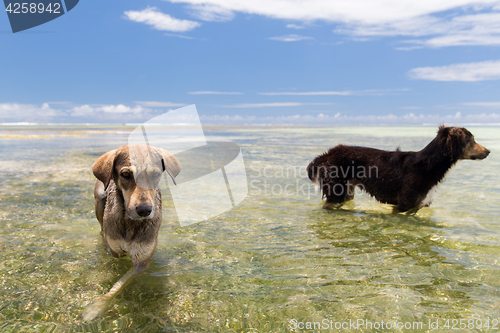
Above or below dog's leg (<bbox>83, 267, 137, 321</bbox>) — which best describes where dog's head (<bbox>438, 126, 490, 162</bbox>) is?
above

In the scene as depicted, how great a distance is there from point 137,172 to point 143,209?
446 mm

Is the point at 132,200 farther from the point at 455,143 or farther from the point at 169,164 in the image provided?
the point at 455,143

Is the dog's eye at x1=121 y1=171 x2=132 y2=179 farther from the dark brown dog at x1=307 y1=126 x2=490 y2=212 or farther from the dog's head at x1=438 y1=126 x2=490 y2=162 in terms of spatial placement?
the dog's head at x1=438 y1=126 x2=490 y2=162

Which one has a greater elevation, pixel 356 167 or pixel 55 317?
pixel 356 167

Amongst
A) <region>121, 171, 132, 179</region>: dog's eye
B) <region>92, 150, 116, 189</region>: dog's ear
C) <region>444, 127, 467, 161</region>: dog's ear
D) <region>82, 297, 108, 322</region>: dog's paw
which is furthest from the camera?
<region>444, 127, 467, 161</region>: dog's ear

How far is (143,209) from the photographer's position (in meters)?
3.62

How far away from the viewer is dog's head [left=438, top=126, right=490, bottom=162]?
7.24 meters

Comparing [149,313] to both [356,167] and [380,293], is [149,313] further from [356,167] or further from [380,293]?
[356,167]

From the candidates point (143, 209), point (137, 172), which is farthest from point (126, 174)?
point (143, 209)

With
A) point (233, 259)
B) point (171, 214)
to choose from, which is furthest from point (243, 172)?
point (233, 259)

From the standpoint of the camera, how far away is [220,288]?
4168mm

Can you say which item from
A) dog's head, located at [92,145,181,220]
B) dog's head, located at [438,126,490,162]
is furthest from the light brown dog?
dog's head, located at [438,126,490,162]

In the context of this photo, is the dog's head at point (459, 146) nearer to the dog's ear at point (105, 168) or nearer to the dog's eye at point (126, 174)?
the dog's eye at point (126, 174)

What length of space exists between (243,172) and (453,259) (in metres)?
9.81
